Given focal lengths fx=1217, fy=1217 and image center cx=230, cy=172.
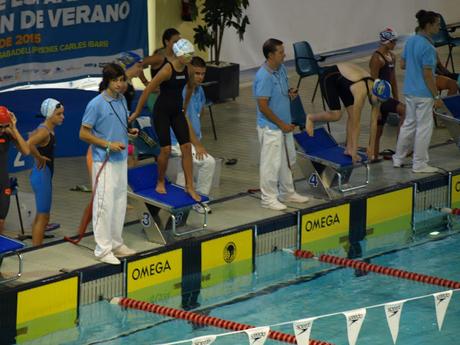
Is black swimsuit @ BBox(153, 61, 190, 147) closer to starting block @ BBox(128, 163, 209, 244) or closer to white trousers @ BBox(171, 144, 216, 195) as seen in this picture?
starting block @ BBox(128, 163, 209, 244)

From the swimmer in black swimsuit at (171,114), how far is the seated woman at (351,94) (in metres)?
1.43

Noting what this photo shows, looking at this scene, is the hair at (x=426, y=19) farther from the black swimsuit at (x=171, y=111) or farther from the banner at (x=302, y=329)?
the banner at (x=302, y=329)

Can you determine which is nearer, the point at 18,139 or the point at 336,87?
the point at 18,139

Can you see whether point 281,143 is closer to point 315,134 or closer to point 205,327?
point 315,134

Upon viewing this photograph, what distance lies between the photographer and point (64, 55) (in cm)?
1226

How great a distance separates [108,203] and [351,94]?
3.20 m

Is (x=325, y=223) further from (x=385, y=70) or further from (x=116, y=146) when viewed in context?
(x=116, y=146)

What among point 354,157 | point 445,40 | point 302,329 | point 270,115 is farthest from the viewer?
point 445,40

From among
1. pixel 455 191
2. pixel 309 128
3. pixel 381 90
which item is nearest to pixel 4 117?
pixel 309 128

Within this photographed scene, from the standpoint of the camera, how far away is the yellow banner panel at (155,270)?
27.6 feet

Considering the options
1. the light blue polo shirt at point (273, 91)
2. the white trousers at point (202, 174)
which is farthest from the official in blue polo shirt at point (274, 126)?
the white trousers at point (202, 174)

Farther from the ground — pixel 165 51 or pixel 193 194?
pixel 165 51

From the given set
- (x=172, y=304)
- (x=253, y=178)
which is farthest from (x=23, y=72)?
(x=172, y=304)

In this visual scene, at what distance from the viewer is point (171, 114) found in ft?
29.8
